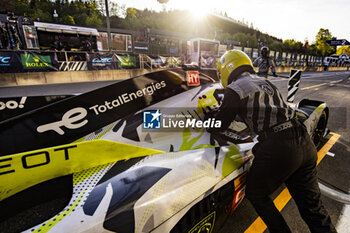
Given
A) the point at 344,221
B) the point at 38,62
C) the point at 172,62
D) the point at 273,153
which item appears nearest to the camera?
the point at 273,153

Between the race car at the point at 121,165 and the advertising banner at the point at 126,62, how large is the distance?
1140 centimetres

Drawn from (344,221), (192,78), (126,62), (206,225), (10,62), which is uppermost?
(126,62)

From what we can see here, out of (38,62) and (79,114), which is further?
(38,62)

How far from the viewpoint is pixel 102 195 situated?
3.47ft

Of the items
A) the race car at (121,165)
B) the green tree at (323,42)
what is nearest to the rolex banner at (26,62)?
the race car at (121,165)

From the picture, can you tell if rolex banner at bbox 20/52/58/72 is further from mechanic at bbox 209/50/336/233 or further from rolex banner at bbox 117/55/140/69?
mechanic at bbox 209/50/336/233

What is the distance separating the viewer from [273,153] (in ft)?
4.66

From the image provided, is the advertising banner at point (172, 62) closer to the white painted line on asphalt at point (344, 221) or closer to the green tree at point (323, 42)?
the white painted line on asphalt at point (344, 221)

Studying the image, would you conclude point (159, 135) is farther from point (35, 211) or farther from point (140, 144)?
point (35, 211)

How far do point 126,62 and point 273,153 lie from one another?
12.6 m

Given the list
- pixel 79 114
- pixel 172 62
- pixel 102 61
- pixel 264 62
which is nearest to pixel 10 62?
pixel 102 61

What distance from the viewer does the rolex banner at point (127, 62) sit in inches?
484

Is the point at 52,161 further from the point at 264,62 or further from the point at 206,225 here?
the point at 264,62

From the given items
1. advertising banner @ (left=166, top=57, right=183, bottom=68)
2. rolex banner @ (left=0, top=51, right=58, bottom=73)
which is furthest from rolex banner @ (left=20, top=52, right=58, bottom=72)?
advertising banner @ (left=166, top=57, right=183, bottom=68)
